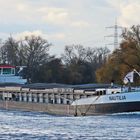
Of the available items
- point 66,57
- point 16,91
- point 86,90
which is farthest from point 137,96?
point 66,57

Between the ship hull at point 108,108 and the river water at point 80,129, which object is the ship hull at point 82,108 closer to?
the ship hull at point 108,108

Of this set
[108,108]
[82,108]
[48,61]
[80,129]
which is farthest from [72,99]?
[48,61]

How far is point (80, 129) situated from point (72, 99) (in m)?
24.4

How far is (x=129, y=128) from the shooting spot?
178ft

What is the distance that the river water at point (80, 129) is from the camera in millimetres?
48031

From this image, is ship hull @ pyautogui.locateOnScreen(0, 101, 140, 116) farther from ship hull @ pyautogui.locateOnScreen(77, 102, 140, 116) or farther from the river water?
the river water

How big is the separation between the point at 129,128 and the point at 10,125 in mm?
10724

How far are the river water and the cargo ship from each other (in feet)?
5.75

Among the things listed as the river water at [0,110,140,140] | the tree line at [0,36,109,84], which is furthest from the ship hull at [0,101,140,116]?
the tree line at [0,36,109,84]

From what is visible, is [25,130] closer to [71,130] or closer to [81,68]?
[71,130]

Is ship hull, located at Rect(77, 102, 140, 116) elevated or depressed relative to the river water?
elevated

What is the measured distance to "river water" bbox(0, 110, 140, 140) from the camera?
1891 inches

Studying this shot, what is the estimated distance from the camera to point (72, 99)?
78938 millimetres

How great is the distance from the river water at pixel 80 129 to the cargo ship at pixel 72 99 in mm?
1751
